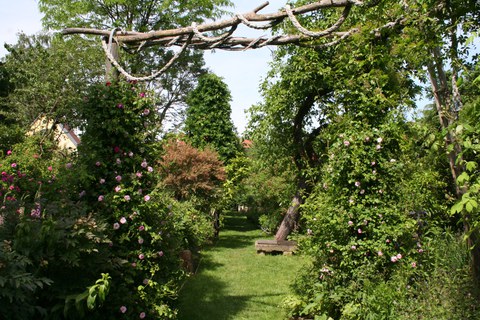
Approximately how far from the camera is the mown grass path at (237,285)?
616 cm

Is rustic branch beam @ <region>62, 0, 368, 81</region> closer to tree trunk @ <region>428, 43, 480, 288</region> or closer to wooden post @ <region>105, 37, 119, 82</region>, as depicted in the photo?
wooden post @ <region>105, 37, 119, 82</region>

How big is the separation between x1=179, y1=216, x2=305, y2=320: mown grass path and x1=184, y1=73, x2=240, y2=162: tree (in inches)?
203

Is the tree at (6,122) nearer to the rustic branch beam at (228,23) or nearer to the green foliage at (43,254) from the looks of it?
the rustic branch beam at (228,23)

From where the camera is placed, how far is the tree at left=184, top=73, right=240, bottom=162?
16.9m

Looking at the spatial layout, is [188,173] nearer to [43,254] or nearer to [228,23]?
[228,23]

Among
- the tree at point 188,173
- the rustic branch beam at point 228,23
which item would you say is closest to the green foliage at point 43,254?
the rustic branch beam at point 228,23

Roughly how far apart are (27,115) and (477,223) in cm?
1645

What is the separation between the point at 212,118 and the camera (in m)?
17.0

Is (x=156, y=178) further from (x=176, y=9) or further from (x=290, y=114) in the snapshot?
(x=176, y=9)

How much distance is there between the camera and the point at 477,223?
2.53 meters

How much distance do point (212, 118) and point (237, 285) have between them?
9841 millimetres

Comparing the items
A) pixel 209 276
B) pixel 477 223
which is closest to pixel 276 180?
pixel 209 276

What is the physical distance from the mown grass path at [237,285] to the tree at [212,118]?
516cm

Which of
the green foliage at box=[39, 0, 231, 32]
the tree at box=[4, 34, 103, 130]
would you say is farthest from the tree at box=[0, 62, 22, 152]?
the green foliage at box=[39, 0, 231, 32]
